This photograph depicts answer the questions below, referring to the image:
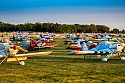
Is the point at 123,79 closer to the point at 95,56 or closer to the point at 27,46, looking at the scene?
the point at 95,56

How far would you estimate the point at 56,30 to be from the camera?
176m

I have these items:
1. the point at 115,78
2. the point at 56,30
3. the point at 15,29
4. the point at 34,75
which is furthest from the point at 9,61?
the point at 15,29

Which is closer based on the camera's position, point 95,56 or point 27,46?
point 95,56

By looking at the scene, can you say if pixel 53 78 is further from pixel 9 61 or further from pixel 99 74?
pixel 9 61

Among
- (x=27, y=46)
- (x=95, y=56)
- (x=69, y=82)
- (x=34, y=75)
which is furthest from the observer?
(x=27, y=46)

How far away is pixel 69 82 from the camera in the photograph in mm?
13414

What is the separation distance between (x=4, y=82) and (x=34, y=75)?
2441 millimetres

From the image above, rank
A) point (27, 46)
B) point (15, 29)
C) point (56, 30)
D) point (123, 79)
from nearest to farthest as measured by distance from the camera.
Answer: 1. point (123, 79)
2. point (27, 46)
3. point (56, 30)
4. point (15, 29)

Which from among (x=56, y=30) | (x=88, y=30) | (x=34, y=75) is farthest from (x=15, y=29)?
(x=34, y=75)

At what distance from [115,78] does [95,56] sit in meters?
11.8

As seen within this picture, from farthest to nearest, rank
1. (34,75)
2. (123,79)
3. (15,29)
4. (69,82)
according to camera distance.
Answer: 1. (15,29)
2. (34,75)
3. (123,79)
4. (69,82)

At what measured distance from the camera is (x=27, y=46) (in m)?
34.7

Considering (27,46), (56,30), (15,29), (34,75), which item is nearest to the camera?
(34,75)

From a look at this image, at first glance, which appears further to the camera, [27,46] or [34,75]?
[27,46]
